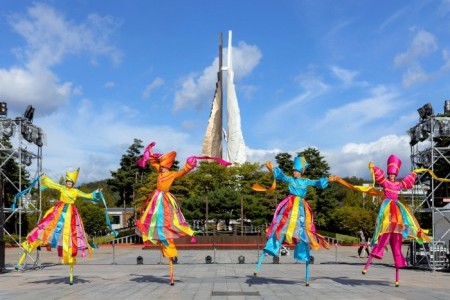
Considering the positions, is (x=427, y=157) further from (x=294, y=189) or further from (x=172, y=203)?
(x=172, y=203)

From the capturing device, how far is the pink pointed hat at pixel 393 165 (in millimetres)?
12914

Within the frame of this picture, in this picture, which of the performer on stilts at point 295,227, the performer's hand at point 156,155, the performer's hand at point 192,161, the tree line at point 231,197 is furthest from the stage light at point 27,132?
the tree line at point 231,197

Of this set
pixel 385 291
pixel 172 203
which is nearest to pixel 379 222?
pixel 385 291

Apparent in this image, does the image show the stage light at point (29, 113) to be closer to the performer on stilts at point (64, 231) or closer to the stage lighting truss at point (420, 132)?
the performer on stilts at point (64, 231)

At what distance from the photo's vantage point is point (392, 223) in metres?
12.4

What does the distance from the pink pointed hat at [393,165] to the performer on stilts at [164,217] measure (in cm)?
441

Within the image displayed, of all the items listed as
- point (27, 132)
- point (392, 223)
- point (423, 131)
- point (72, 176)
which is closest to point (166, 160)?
point (72, 176)

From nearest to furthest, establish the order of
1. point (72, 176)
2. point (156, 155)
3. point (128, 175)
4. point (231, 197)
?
point (156, 155) < point (72, 176) < point (231, 197) < point (128, 175)

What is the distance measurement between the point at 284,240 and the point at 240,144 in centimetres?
6071

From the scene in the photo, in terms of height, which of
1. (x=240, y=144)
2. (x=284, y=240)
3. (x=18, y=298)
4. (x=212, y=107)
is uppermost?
(x=212, y=107)

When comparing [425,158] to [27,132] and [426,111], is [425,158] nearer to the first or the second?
[426,111]

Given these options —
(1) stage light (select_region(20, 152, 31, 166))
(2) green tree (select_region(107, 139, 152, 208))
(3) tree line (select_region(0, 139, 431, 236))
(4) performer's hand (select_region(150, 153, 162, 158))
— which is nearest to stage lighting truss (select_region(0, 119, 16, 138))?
(1) stage light (select_region(20, 152, 31, 166))

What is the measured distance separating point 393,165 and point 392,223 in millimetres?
1335

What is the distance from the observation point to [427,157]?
846 inches
